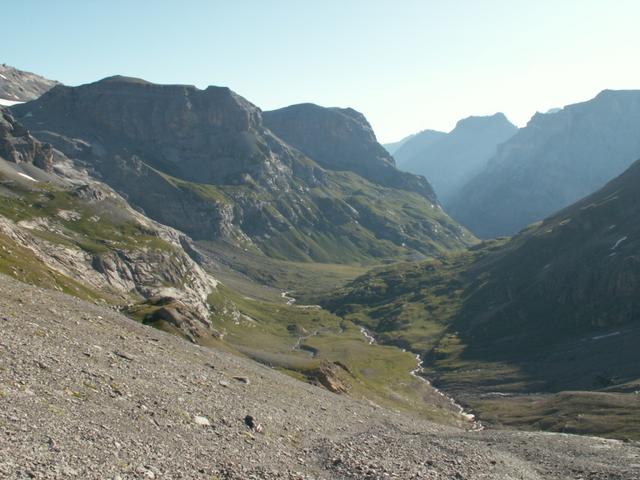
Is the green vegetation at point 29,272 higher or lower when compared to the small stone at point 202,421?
lower

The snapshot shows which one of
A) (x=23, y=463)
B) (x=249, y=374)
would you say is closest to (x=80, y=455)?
(x=23, y=463)

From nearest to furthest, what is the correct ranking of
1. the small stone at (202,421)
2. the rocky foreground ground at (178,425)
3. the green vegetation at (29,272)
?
the rocky foreground ground at (178,425) < the small stone at (202,421) < the green vegetation at (29,272)

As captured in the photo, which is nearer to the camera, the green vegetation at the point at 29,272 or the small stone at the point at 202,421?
the small stone at the point at 202,421

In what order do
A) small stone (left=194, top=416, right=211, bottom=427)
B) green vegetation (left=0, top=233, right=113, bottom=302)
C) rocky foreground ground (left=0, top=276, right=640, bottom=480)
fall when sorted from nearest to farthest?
rocky foreground ground (left=0, top=276, right=640, bottom=480) < small stone (left=194, top=416, right=211, bottom=427) < green vegetation (left=0, top=233, right=113, bottom=302)

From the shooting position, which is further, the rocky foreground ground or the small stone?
the small stone

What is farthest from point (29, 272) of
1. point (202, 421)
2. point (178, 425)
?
point (178, 425)

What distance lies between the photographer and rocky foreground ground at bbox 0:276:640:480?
106ft

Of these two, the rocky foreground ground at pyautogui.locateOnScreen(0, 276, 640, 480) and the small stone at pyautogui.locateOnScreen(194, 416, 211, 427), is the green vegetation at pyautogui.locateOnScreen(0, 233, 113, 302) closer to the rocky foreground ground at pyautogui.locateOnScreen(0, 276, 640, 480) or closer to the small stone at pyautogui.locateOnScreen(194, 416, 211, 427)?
the rocky foreground ground at pyautogui.locateOnScreen(0, 276, 640, 480)

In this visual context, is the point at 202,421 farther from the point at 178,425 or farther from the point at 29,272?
the point at 29,272

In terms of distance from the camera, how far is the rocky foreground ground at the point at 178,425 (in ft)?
106

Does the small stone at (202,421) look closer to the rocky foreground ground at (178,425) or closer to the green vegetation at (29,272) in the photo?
the rocky foreground ground at (178,425)

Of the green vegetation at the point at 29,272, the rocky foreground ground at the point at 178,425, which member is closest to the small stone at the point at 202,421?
the rocky foreground ground at the point at 178,425

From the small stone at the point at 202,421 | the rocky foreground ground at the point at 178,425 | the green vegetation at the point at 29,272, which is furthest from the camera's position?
the green vegetation at the point at 29,272

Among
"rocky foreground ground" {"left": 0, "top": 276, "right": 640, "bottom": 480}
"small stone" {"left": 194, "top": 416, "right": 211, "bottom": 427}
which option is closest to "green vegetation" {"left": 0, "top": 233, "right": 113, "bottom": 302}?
"rocky foreground ground" {"left": 0, "top": 276, "right": 640, "bottom": 480}
